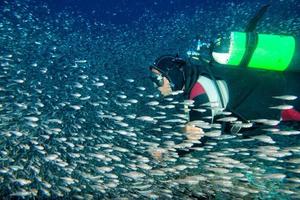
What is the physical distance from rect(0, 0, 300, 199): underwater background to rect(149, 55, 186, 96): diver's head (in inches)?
24.3

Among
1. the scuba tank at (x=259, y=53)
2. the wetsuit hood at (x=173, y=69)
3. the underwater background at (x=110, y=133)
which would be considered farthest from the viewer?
the underwater background at (x=110, y=133)

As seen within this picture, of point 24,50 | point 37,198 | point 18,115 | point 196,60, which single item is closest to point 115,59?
point 24,50

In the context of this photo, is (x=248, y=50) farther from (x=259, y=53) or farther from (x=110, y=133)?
(x=110, y=133)

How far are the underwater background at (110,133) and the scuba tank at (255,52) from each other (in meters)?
0.56

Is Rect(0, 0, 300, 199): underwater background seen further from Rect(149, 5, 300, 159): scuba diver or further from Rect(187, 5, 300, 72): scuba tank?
Rect(187, 5, 300, 72): scuba tank

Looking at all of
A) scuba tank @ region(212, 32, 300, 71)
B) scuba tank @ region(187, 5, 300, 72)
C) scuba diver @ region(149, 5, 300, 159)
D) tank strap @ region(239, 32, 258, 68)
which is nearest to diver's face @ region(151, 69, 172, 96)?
scuba diver @ region(149, 5, 300, 159)

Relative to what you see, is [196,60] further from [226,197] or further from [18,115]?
[18,115]

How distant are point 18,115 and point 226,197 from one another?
521 cm

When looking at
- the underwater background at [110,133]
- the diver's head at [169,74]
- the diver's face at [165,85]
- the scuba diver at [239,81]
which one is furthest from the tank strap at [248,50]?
the diver's face at [165,85]

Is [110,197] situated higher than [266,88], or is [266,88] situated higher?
[266,88]

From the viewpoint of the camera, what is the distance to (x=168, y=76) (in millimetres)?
4598

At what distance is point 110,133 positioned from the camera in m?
8.58

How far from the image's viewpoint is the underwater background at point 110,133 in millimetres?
5695

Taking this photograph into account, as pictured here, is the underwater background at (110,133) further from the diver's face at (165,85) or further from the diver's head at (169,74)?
the diver's face at (165,85)
